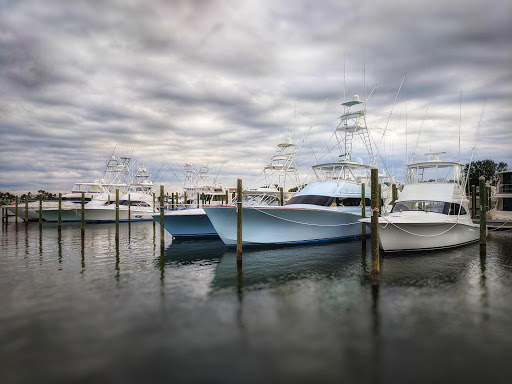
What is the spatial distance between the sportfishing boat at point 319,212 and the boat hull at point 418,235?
15.4ft

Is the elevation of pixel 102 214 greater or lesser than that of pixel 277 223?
lesser

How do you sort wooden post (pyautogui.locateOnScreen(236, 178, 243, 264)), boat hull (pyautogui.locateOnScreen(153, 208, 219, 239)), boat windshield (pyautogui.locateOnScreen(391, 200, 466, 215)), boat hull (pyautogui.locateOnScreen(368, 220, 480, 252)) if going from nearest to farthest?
wooden post (pyautogui.locateOnScreen(236, 178, 243, 264)) < boat hull (pyautogui.locateOnScreen(368, 220, 480, 252)) < boat windshield (pyautogui.locateOnScreen(391, 200, 466, 215)) < boat hull (pyautogui.locateOnScreen(153, 208, 219, 239))

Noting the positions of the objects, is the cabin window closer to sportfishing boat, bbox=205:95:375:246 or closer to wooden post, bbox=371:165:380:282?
sportfishing boat, bbox=205:95:375:246

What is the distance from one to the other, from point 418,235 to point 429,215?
1.48 metres

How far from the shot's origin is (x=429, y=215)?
57.0 ft

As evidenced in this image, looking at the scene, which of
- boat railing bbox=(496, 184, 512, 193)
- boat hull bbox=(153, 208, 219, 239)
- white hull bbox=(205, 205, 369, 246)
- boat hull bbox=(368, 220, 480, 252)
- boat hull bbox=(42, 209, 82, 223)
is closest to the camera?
boat hull bbox=(368, 220, 480, 252)

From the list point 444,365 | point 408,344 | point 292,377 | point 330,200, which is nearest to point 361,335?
point 408,344

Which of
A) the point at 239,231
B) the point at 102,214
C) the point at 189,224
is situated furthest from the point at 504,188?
the point at 102,214

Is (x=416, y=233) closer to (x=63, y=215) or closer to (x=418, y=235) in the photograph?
(x=418, y=235)

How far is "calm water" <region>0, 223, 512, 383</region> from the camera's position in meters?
5.98

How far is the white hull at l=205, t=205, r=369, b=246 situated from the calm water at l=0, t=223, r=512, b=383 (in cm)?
384

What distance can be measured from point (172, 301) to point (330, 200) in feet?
45.5

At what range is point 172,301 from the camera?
987 centimetres

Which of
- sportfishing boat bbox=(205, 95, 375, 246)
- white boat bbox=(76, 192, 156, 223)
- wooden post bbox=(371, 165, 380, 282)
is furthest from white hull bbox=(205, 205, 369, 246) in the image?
white boat bbox=(76, 192, 156, 223)
